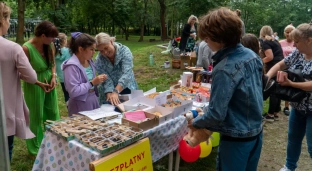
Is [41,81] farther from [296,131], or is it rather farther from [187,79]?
[296,131]

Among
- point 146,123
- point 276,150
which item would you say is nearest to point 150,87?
point 276,150

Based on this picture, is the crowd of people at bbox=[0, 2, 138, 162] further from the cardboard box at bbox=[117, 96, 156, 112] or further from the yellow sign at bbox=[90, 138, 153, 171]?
the yellow sign at bbox=[90, 138, 153, 171]

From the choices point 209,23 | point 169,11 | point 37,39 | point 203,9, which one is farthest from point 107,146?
point 169,11

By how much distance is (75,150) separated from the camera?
5.74ft

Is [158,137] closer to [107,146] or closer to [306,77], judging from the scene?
[107,146]

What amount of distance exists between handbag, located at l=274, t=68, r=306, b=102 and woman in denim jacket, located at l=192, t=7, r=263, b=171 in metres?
0.88

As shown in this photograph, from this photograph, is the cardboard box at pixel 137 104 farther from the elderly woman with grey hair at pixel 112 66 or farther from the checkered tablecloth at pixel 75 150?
the checkered tablecloth at pixel 75 150

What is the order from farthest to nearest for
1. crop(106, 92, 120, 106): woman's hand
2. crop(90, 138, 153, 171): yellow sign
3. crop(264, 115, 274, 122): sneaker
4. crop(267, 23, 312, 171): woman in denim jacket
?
crop(264, 115, 274, 122): sneaker → crop(106, 92, 120, 106): woman's hand → crop(267, 23, 312, 171): woman in denim jacket → crop(90, 138, 153, 171): yellow sign

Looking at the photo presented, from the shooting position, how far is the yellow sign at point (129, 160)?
159 centimetres

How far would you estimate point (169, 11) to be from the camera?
25.4m

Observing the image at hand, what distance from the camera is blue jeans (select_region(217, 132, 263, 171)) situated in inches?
63.7

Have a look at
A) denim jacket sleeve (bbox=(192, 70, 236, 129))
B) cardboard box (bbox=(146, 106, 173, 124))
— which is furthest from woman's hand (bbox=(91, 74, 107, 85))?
A: denim jacket sleeve (bbox=(192, 70, 236, 129))

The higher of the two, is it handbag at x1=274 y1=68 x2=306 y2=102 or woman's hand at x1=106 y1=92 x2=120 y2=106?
handbag at x1=274 y1=68 x2=306 y2=102

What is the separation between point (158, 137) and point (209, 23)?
1.07 metres
